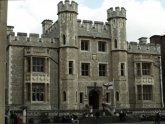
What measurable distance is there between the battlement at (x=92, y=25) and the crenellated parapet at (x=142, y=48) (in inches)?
147

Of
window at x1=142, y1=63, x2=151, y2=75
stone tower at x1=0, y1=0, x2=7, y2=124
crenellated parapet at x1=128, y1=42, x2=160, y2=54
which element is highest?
crenellated parapet at x1=128, y1=42, x2=160, y2=54

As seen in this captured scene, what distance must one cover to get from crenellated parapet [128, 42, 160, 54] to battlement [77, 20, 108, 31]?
3.72 metres

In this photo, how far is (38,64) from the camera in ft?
117

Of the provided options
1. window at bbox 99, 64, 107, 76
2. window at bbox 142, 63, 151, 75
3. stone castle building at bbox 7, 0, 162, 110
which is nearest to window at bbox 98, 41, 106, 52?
stone castle building at bbox 7, 0, 162, 110

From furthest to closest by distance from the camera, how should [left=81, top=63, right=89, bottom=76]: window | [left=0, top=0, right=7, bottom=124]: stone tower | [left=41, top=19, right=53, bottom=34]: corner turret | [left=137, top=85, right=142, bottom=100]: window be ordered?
1. [left=41, top=19, right=53, bottom=34]: corner turret
2. [left=137, top=85, right=142, bottom=100]: window
3. [left=81, top=63, right=89, bottom=76]: window
4. [left=0, top=0, right=7, bottom=124]: stone tower

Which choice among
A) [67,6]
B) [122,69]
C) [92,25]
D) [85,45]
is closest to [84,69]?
[85,45]

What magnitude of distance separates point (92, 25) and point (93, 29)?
0.46 metres

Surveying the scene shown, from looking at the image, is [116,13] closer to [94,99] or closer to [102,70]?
[102,70]

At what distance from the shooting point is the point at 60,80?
36.5m

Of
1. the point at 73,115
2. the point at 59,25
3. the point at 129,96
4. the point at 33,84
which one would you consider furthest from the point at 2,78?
the point at 129,96

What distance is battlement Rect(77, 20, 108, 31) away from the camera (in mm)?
38353

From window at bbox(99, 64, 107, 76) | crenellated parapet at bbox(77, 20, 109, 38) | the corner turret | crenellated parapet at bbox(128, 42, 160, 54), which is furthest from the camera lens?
the corner turret

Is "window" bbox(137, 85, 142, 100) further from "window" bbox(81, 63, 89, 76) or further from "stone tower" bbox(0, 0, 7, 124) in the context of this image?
"stone tower" bbox(0, 0, 7, 124)

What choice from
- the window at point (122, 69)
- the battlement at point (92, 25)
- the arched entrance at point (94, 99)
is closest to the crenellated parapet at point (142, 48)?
the window at point (122, 69)
